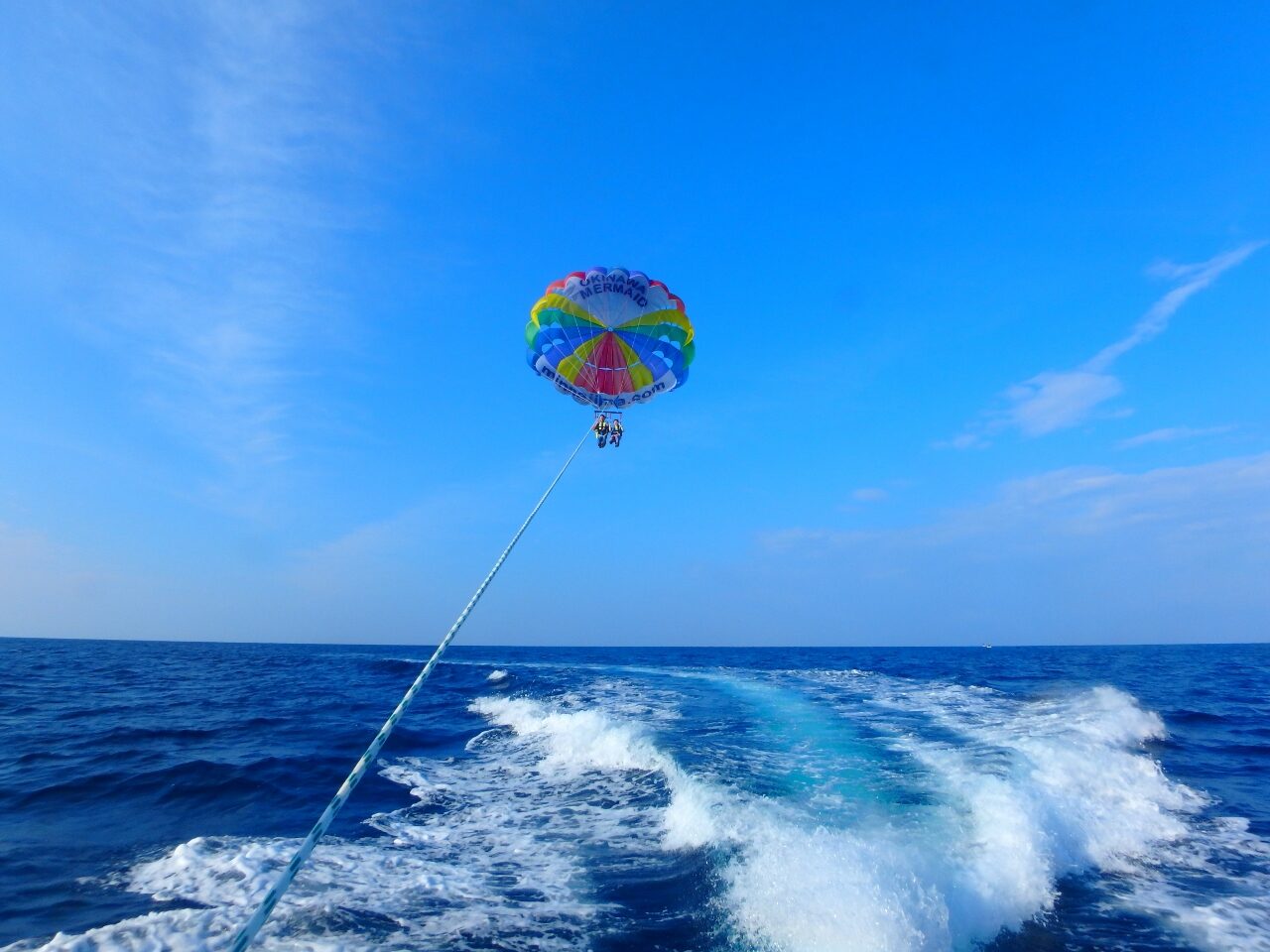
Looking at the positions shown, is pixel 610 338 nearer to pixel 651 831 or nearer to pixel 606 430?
pixel 606 430

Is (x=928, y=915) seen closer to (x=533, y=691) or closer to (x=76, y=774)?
(x=76, y=774)

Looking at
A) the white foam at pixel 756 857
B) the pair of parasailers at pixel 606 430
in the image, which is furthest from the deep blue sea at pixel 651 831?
the pair of parasailers at pixel 606 430

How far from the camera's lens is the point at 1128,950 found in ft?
20.5

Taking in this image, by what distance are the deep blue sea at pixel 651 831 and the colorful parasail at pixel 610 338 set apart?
868cm

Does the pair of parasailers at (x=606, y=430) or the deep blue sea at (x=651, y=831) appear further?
the pair of parasailers at (x=606, y=430)

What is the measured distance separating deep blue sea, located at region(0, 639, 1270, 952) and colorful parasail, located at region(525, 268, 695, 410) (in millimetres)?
8681

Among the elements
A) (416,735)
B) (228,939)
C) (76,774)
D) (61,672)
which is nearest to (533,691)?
(416,735)

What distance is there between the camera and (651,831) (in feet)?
31.0

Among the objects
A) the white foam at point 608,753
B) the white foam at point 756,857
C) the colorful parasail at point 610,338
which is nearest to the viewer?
the white foam at point 756,857

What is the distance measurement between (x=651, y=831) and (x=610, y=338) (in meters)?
11.1

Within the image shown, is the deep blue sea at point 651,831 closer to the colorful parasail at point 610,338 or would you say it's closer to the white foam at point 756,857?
the white foam at point 756,857

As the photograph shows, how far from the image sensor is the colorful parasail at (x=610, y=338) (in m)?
15.2

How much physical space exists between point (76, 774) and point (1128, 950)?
15.8 metres

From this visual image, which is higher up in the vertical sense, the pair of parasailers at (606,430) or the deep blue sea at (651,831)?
the pair of parasailers at (606,430)
